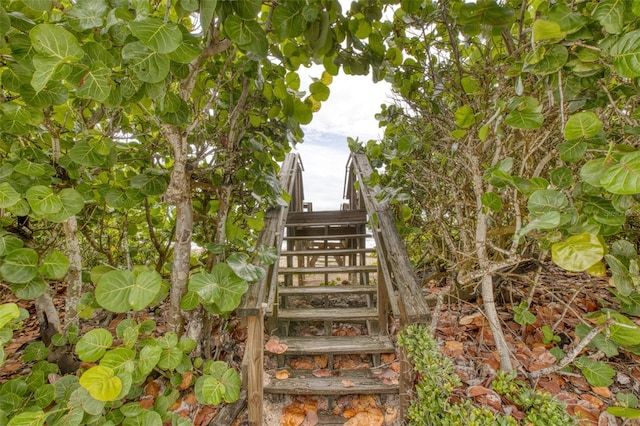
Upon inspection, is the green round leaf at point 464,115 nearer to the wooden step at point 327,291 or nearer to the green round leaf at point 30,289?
the wooden step at point 327,291

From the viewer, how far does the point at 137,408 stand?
42.3 inches

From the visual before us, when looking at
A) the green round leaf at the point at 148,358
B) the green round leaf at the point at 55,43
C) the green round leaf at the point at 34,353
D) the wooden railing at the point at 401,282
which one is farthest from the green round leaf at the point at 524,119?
the green round leaf at the point at 34,353

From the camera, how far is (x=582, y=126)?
0.79m

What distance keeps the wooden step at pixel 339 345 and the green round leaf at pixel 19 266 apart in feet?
5.04

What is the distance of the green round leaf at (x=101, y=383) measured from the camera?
884 mm

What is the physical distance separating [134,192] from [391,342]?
2.02 metres

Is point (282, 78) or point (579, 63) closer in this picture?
point (579, 63)

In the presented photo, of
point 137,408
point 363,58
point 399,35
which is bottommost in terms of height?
point 137,408

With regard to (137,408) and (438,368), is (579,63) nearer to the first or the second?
(438,368)

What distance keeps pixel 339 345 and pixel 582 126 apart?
189 cm

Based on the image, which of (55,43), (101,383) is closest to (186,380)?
(101,383)

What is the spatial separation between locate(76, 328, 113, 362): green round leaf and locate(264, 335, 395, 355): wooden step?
1255 millimetres

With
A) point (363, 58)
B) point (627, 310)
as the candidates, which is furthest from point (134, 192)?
point (627, 310)

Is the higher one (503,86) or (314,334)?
(503,86)
